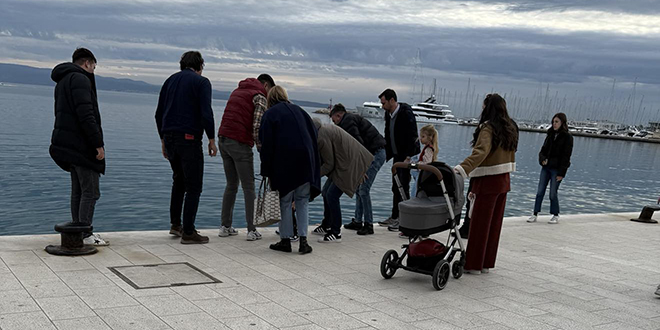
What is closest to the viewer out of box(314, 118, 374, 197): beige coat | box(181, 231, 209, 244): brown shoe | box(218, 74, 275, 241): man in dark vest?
box(181, 231, 209, 244): brown shoe

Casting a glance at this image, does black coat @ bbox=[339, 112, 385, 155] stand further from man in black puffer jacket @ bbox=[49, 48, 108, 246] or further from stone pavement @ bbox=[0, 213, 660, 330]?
man in black puffer jacket @ bbox=[49, 48, 108, 246]

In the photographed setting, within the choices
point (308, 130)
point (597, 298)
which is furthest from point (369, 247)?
point (597, 298)

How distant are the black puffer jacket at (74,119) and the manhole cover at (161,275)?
50.5 inches

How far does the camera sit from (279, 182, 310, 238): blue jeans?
23.4ft

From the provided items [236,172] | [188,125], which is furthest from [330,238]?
[188,125]

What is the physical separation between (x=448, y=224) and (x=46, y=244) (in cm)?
405

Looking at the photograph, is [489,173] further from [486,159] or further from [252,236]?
[252,236]

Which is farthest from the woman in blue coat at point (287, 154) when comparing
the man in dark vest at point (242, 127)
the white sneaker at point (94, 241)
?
the white sneaker at point (94, 241)

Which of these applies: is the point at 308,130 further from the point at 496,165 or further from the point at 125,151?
the point at 125,151

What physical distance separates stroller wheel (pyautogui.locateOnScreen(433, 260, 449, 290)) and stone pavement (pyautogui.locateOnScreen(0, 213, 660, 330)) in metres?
0.10

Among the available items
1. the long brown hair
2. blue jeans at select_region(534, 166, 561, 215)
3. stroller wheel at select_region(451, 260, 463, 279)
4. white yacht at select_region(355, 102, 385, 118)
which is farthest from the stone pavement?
white yacht at select_region(355, 102, 385, 118)

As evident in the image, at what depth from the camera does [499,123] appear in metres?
6.51

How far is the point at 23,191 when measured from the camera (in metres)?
17.4

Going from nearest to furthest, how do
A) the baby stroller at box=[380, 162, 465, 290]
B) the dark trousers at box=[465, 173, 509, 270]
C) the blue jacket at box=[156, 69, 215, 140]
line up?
the baby stroller at box=[380, 162, 465, 290] < the dark trousers at box=[465, 173, 509, 270] < the blue jacket at box=[156, 69, 215, 140]
